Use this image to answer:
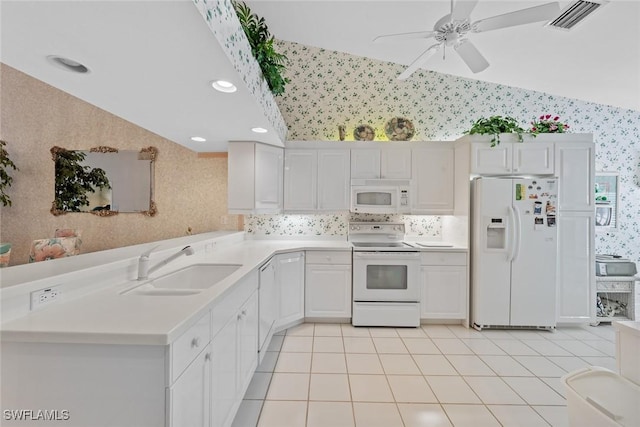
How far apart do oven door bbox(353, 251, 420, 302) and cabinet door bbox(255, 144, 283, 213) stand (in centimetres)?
114

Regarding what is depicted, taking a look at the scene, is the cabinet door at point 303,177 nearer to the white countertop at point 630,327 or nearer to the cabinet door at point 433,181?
the cabinet door at point 433,181

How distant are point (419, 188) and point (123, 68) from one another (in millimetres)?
3087

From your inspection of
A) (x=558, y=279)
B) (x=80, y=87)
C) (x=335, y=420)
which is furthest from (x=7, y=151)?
(x=558, y=279)

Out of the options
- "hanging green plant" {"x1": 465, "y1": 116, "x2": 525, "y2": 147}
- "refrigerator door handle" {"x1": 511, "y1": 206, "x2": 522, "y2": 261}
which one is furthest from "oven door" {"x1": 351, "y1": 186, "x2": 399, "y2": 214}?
"refrigerator door handle" {"x1": 511, "y1": 206, "x2": 522, "y2": 261}

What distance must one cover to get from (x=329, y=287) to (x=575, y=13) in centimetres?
325

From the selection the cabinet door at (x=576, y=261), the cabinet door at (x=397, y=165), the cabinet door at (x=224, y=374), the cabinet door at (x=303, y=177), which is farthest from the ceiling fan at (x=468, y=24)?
the cabinet door at (x=224, y=374)

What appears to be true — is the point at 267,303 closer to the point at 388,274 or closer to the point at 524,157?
the point at 388,274

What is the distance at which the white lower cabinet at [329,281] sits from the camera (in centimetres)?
328

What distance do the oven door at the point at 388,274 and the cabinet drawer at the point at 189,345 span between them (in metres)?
2.18

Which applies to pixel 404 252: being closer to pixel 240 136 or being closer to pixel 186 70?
pixel 240 136

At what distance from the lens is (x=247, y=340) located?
1.93 m

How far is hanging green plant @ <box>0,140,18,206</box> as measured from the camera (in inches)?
152

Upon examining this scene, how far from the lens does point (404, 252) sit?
325 cm

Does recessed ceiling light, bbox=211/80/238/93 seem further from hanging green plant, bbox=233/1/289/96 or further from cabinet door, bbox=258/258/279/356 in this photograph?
cabinet door, bbox=258/258/279/356
